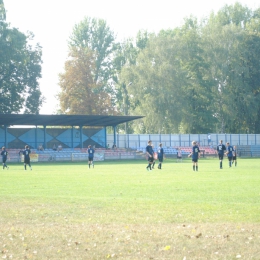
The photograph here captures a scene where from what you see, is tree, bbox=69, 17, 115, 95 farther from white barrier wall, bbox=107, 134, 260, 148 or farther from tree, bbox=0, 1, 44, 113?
white barrier wall, bbox=107, 134, 260, 148

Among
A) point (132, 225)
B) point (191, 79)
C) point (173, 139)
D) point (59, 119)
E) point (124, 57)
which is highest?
point (124, 57)

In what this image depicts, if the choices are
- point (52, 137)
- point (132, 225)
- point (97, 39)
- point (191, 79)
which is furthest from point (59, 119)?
point (132, 225)

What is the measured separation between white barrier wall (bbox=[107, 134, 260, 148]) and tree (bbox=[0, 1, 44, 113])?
13.7 m

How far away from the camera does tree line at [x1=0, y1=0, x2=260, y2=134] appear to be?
263ft

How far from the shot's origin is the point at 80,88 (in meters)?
82.9

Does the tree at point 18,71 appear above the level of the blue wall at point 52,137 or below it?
above

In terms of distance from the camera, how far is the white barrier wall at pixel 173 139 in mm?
76312

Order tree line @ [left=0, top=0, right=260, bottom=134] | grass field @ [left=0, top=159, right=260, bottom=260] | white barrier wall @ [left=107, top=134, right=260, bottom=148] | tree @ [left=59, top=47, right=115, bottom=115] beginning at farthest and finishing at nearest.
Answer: tree @ [left=59, top=47, right=115, bottom=115]
tree line @ [left=0, top=0, right=260, bottom=134]
white barrier wall @ [left=107, top=134, right=260, bottom=148]
grass field @ [left=0, top=159, right=260, bottom=260]

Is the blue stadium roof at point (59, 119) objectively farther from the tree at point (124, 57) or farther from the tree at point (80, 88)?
→ the tree at point (124, 57)

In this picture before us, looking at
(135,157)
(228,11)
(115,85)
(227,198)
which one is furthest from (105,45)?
(227,198)

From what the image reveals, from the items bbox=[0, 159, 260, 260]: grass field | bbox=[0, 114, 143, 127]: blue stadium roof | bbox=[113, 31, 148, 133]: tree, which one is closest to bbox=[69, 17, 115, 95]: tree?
bbox=[113, 31, 148, 133]: tree

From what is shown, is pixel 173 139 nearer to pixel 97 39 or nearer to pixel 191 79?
pixel 191 79

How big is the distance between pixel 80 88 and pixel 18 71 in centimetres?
949

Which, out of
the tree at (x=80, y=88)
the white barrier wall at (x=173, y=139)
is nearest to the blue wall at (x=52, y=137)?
the white barrier wall at (x=173, y=139)
